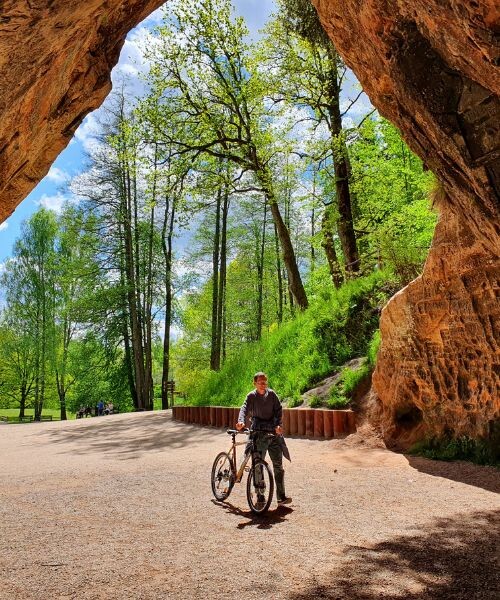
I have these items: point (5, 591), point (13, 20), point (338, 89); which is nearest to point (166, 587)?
point (5, 591)

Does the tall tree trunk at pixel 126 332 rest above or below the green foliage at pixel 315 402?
above

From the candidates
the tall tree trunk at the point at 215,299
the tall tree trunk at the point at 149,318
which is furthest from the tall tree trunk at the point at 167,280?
the tall tree trunk at the point at 215,299

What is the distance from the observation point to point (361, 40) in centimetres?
679

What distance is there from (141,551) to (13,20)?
4.94m

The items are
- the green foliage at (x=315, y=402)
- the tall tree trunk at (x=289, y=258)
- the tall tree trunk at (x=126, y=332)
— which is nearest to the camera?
the green foliage at (x=315, y=402)

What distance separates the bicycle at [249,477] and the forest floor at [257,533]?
0.58ft

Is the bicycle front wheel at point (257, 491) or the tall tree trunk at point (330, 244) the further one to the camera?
the tall tree trunk at point (330, 244)

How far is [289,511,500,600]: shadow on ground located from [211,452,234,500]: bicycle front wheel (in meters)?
2.32

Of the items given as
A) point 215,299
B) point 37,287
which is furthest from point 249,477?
point 37,287

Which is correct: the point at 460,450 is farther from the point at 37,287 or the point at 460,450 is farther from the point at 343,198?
the point at 37,287

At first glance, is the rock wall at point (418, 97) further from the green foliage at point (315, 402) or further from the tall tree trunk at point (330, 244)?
the tall tree trunk at point (330, 244)

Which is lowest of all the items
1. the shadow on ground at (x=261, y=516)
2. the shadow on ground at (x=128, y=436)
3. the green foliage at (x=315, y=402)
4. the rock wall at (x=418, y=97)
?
the shadow on ground at (x=261, y=516)

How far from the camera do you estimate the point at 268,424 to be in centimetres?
684

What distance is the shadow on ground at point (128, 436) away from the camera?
41.8 feet
